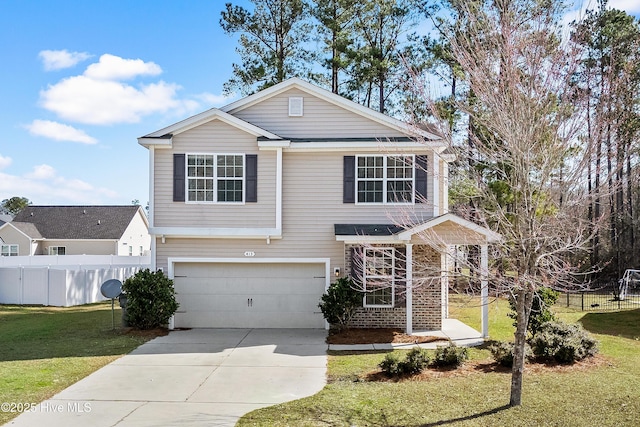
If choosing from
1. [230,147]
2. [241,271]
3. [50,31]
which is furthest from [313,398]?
[50,31]

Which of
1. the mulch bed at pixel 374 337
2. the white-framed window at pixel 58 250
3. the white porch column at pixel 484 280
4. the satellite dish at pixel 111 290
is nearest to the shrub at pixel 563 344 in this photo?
the white porch column at pixel 484 280

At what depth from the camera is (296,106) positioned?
16.0 m

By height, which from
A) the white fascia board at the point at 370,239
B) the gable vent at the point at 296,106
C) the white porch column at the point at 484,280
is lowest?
the white porch column at the point at 484,280

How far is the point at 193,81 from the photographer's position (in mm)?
17266

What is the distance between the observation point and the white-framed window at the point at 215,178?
15.3m

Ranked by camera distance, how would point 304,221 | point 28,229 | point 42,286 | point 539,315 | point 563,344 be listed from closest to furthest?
1. point 563,344
2. point 539,315
3. point 304,221
4. point 42,286
5. point 28,229

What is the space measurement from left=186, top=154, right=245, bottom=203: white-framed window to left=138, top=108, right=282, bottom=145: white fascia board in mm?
790

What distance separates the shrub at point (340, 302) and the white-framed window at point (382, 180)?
2.62m

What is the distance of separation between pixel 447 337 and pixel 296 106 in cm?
788

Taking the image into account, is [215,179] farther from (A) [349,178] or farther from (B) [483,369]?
(B) [483,369]

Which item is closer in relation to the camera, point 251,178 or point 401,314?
point 401,314

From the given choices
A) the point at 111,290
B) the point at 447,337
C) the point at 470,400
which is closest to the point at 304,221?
the point at 447,337

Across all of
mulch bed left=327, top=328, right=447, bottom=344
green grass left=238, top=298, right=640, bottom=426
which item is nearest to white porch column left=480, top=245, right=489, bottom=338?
green grass left=238, top=298, right=640, bottom=426

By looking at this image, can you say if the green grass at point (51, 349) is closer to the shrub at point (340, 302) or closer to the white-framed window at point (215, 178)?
the white-framed window at point (215, 178)
